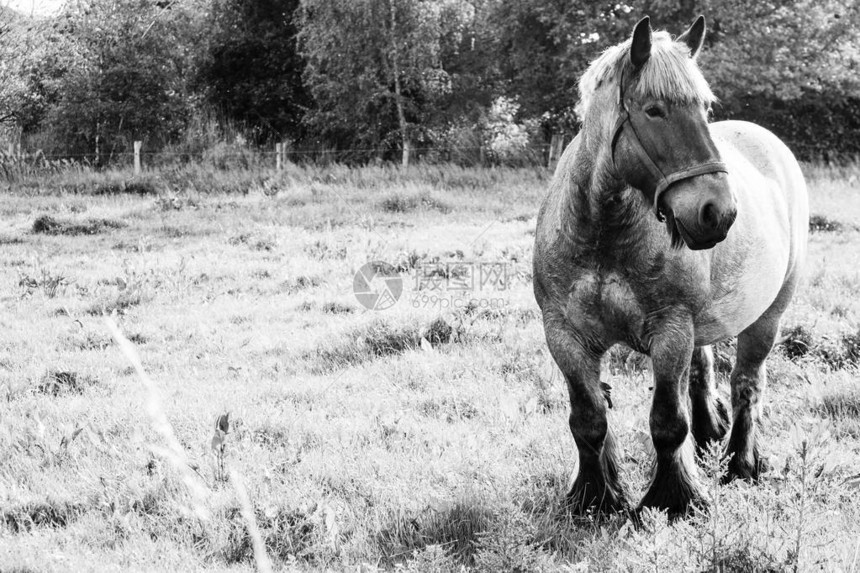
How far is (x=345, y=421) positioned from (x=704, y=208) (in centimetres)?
264

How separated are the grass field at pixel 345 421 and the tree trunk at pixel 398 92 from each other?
10.1 m

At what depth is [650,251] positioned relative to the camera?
10.6ft

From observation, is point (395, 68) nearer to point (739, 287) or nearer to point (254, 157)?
point (254, 157)

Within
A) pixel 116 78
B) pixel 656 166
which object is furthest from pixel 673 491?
pixel 116 78

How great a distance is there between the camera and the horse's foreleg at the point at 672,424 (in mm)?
3254

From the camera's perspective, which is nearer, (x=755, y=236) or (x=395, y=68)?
(x=755, y=236)

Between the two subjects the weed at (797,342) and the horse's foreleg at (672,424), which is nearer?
the horse's foreleg at (672,424)

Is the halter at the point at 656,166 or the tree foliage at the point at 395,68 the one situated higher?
the tree foliage at the point at 395,68

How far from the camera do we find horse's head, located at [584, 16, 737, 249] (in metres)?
2.74

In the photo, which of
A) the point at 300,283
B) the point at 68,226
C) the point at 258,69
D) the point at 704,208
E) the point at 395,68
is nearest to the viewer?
the point at 704,208

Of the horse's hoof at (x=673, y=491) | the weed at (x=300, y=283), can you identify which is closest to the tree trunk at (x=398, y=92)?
the weed at (x=300, y=283)

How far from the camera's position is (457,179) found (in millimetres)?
16500

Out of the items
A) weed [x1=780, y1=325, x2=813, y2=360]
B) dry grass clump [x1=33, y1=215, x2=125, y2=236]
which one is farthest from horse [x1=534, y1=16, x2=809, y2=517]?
dry grass clump [x1=33, y1=215, x2=125, y2=236]

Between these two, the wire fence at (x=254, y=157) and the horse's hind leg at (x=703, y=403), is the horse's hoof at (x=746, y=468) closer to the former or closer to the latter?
the horse's hind leg at (x=703, y=403)
